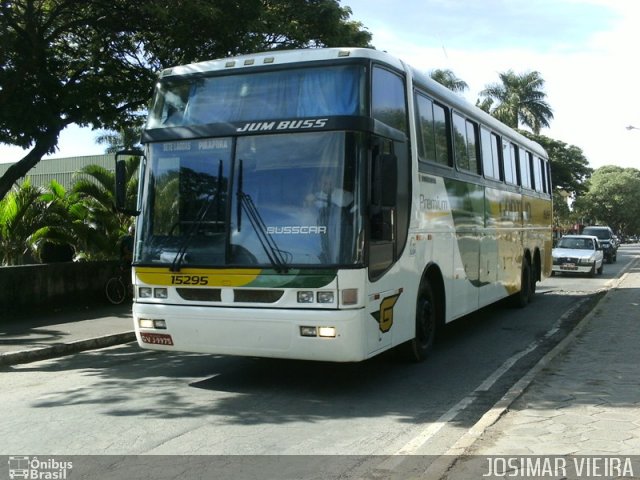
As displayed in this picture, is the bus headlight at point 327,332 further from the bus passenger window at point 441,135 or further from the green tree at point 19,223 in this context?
the green tree at point 19,223

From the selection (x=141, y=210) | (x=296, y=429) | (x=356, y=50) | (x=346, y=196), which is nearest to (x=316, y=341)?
(x=296, y=429)

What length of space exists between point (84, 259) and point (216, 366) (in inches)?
370

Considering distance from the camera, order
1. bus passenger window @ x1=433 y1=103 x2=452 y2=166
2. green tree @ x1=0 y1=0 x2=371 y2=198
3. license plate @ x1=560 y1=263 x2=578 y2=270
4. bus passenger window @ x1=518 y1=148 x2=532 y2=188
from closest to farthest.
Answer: bus passenger window @ x1=433 y1=103 x2=452 y2=166 < green tree @ x1=0 y1=0 x2=371 y2=198 < bus passenger window @ x1=518 y1=148 x2=532 y2=188 < license plate @ x1=560 y1=263 x2=578 y2=270

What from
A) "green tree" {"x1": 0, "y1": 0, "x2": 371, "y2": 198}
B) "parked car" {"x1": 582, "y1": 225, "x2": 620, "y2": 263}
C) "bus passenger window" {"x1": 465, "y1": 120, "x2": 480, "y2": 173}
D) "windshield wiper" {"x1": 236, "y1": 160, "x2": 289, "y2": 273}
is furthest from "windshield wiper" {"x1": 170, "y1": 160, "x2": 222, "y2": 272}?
"parked car" {"x1": 582, "y1": 225, "x2": 620, "y2": 263}

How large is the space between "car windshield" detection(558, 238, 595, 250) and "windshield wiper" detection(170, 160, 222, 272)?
22295mm

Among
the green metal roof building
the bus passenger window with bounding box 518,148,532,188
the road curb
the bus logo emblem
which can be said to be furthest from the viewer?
the green metal roof building

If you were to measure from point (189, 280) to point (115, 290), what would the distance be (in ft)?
29.5

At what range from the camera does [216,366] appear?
8.48 metres

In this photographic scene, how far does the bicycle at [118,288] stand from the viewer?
49.5 feet

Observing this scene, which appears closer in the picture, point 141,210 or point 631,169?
point 141,210

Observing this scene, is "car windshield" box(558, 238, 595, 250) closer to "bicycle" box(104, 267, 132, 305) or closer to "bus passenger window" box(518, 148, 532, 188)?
"bus passenger window" box(518, 148, 532, 188)

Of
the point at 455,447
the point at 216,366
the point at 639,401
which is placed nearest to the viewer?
the point at 455,447

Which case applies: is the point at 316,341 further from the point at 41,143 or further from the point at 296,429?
the point at 41,143

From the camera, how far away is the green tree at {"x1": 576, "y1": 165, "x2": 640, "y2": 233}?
92.1 metres
